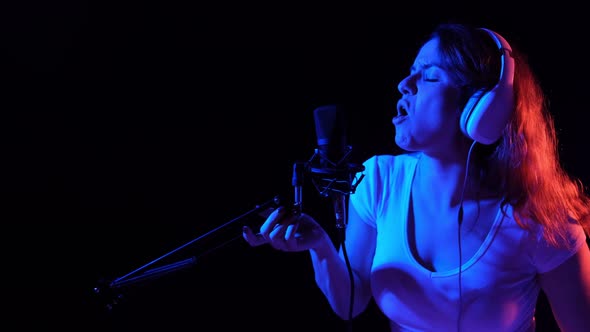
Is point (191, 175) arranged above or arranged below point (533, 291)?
above

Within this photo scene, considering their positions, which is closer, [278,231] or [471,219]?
[278,231]

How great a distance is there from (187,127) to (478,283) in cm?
120

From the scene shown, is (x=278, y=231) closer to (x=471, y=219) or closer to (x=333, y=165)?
(x=333, y=165)

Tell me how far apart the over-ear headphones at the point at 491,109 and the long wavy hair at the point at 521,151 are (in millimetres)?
73

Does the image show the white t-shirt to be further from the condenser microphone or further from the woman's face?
the condenser microphone

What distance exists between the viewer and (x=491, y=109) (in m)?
1.08

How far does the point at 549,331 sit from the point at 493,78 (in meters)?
1.22

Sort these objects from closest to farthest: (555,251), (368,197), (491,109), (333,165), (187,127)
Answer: (333,165)
(491,109)
(555,251)
(368,197)
(187,127)

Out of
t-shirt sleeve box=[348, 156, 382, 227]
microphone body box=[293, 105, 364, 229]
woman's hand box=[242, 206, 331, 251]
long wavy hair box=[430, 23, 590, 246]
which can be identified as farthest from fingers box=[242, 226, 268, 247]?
long wavy hair box=[430, 23, 590, 246]

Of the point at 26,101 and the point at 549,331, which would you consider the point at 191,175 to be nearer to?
the point at 26,101

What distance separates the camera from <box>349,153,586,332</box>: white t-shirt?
1.22m

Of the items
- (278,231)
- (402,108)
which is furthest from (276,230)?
(402,108)

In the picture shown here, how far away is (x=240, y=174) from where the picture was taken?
1722 millimetres

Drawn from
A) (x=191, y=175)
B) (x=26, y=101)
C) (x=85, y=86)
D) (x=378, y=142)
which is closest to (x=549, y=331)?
(x=378, y=142)
